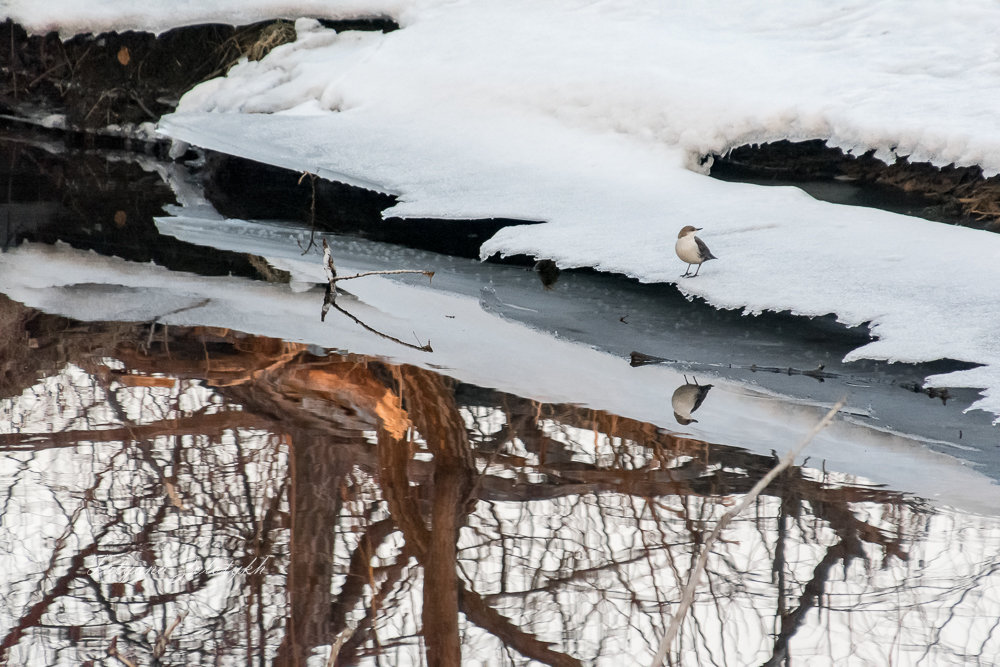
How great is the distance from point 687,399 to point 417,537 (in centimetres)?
138

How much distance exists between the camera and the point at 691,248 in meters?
4.46

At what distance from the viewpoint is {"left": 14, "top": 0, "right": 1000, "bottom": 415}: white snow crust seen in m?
4.45

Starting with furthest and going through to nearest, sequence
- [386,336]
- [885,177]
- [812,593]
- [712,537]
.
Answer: [885,177]
[386,336]
[812,593]
[712,537]

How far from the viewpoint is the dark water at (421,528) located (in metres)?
2.28

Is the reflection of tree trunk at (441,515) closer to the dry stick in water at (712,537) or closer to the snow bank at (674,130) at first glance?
the dry stick in water at (712,537)

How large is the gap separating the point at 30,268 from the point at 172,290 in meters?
0.88

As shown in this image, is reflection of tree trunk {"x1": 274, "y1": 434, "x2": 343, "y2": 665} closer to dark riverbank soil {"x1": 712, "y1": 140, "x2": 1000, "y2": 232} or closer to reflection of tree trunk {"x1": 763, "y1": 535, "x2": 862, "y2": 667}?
reflection of tree trunk {"x1": 763, "y1": 535, "x2": 862, "y2": 667}

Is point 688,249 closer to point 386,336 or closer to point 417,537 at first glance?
point 386,336

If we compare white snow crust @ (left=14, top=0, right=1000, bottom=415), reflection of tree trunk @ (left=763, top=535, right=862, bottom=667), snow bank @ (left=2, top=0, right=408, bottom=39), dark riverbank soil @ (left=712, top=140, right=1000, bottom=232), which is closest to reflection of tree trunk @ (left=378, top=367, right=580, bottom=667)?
reflection of tree trunk @ (left=763, top=535, right=862, bottom=667)

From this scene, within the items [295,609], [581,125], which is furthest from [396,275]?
[295,609]

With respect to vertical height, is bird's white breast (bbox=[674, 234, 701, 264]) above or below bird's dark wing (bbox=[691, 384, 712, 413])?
above

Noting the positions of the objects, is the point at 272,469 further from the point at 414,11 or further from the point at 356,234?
the point at 414,11

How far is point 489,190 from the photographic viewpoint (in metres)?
5.73

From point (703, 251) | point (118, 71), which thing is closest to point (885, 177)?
point (703, 251)
